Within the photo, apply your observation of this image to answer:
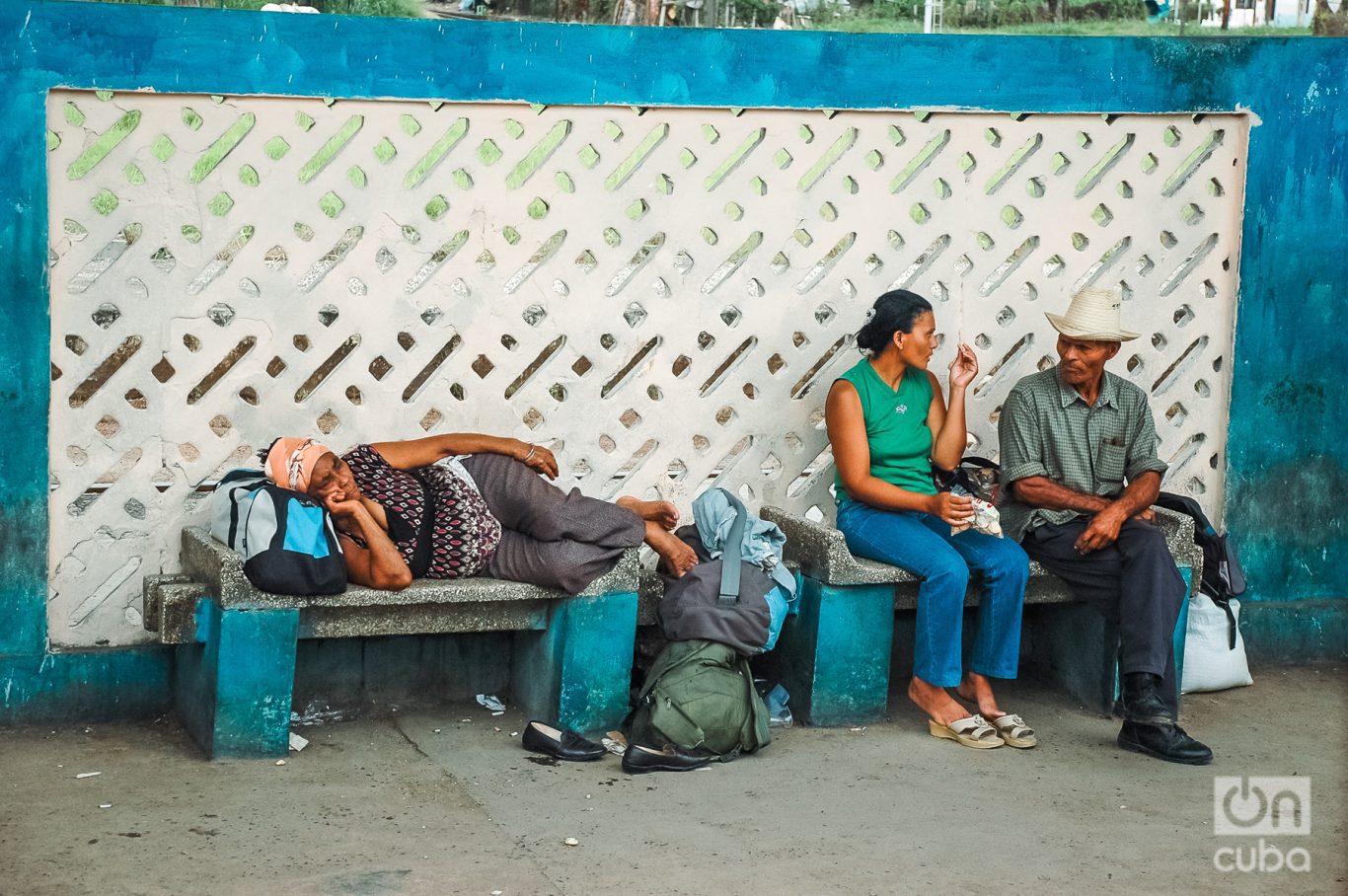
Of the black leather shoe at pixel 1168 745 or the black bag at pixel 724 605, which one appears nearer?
the black bag at pixel 724 605

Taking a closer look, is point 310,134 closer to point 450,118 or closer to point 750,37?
point 450,118

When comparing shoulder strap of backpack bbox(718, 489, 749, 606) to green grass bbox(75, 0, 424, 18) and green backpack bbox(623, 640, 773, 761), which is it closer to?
→ green backpack bbox(623, 640, 773, 761)

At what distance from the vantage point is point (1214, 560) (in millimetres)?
5676

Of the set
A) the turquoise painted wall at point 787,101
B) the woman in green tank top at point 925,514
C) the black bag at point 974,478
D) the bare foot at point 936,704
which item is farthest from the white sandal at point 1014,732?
the turquoise painted wall at point 787,101

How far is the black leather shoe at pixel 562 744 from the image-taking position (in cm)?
476

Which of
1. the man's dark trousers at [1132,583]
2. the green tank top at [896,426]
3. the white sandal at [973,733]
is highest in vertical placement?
the green tank top at [896,426]

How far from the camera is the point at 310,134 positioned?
16.1ft

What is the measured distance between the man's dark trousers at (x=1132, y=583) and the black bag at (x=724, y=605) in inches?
41.6

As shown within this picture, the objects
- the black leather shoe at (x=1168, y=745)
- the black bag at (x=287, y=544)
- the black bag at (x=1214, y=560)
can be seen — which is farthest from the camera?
the black bag at (x=1214, y=560)

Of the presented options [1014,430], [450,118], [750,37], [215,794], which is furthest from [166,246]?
[1014,430]

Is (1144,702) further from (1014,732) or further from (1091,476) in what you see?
(1091,476)

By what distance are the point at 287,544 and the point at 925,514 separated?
2122 millimetres
